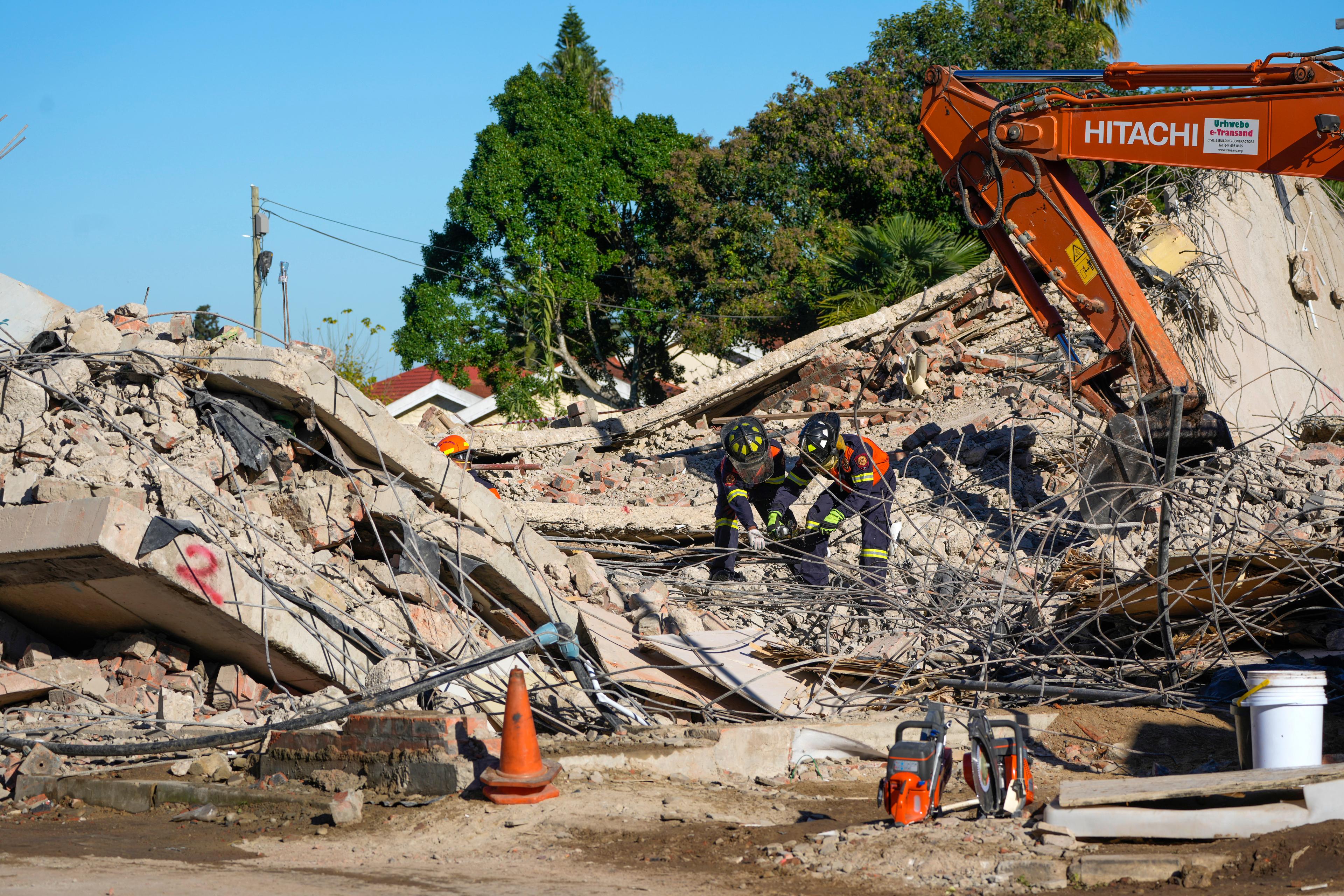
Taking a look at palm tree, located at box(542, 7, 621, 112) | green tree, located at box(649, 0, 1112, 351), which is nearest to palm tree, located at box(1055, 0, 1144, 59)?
green tree, located at box(649, 0, 1112, 351)

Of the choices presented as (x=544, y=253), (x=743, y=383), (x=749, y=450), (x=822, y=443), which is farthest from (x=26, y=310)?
(x=544, y=253)

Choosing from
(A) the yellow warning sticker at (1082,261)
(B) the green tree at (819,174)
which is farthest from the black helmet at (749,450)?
(B) the green tree at (819,174)

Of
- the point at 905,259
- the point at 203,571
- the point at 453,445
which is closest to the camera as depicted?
the point at 203,571

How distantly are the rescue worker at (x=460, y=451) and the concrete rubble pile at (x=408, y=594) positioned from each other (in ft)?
7.18

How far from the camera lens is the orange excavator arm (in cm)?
697

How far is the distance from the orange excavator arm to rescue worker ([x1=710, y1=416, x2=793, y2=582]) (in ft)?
8.31

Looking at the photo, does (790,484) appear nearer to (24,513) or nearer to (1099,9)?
(24,513)

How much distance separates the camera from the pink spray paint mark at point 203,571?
520 cm

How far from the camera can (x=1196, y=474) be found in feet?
20.1

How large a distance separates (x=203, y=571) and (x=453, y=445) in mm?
5080

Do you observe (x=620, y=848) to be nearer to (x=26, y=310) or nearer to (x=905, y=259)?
(x=26, y=310)

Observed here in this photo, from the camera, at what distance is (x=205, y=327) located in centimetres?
728

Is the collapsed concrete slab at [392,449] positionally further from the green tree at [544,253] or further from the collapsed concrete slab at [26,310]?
the green tree at [544,253]

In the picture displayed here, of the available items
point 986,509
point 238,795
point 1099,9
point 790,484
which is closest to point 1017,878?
point 238,795
